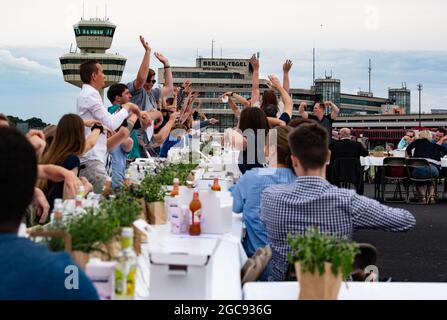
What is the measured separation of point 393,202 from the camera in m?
14.7

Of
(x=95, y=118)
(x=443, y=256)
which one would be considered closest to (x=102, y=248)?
(x=95, y=118)

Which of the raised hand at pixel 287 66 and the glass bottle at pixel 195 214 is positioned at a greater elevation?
the raised hand at pixel 287 66

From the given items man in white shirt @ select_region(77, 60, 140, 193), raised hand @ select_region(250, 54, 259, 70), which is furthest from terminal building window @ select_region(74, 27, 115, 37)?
man in white shirt @ select_region(77, 60, 140, 193)

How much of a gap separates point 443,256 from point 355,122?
13045 centimetres

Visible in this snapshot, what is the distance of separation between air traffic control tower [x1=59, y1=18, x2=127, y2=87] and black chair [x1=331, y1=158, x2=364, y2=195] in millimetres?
122141

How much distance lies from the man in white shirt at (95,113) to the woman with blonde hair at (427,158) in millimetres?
8938

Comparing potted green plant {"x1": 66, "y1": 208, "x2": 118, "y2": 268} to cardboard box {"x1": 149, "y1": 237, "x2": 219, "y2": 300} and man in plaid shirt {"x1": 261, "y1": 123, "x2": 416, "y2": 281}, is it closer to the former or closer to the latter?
cardboard box {"x1": 149, "y1": 237, "x2": 219, "y2": 300}

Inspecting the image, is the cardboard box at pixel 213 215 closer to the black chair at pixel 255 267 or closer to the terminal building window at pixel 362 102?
the black chair at pixel 255 267

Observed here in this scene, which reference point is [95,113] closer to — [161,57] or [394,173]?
[161,57]

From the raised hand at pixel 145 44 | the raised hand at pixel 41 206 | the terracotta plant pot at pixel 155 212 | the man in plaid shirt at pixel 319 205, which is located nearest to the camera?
the man in plaid shirt at pixel 319 205

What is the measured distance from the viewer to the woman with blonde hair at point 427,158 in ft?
47.3

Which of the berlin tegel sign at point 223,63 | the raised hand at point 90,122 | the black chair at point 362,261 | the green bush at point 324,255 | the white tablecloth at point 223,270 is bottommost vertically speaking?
the black chair at point 362,261

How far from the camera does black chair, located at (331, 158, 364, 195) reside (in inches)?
543

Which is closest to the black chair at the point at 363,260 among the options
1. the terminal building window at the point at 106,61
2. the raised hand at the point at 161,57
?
the raised hand at the point at 161,57
